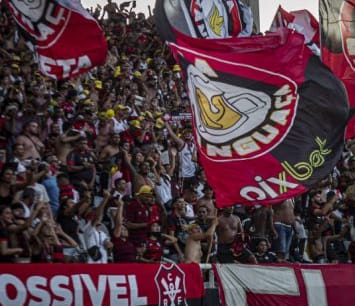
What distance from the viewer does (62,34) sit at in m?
13.2

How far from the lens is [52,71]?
42.5ft

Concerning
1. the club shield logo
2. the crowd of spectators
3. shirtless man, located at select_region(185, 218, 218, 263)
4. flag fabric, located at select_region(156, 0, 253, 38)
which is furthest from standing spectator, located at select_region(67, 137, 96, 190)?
the club shield logo

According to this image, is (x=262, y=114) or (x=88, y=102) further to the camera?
(x=88, y=102)

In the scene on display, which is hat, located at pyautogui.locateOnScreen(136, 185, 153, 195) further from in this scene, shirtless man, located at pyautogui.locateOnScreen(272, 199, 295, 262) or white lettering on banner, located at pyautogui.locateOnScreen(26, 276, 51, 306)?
white lettering on banner, located at pyautogui.locateOnScreen(26, 276, 51, 306)

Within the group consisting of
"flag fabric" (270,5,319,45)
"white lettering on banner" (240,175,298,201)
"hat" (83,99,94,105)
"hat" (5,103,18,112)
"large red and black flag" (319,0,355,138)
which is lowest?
"white lettering on banner" (240,175,298,201)

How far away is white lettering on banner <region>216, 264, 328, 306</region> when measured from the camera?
37.9ft

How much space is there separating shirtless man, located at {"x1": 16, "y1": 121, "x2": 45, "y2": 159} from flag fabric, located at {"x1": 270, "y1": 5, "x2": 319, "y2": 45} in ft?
41.5

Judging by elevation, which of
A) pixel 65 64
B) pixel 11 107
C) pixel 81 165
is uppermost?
pixel 65 64

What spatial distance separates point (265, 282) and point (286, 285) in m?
0.34

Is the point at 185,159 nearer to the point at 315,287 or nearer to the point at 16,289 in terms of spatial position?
the point at 315,287

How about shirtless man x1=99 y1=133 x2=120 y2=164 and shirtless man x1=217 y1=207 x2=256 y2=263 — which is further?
shirtless man x1=99 y1=133 x2=120 y2=164

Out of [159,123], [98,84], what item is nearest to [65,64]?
[98,84]

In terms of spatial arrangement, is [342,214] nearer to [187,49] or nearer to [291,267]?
[291,267]

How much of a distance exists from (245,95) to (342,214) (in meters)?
6.95
